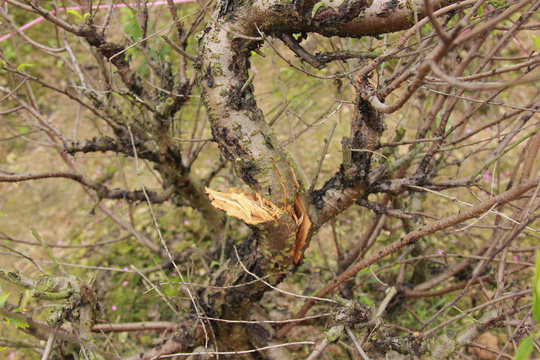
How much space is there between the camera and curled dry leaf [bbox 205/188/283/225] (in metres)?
1.43

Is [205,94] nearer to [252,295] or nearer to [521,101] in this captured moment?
[252,295]

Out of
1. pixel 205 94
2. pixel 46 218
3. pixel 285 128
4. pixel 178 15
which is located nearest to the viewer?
pixel 205 94

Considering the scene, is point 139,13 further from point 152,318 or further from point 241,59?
point 152,318

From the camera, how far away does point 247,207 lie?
56.4 inches

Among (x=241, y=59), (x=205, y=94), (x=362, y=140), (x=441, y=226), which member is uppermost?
(x=241, y=59)

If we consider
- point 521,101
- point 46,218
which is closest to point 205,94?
point 46,218

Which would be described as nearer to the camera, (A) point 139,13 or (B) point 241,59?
(B) point 241,59

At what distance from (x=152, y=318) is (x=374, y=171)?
166cm

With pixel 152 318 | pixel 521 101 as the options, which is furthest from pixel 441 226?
pixel 521 101

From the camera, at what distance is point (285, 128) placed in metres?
3.50

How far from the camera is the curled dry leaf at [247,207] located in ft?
4.68

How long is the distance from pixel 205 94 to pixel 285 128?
2.11 metres

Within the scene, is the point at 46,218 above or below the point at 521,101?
below

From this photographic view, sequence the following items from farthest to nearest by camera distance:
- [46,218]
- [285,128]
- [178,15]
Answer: [285,128]
[46,218]
[178,15]
